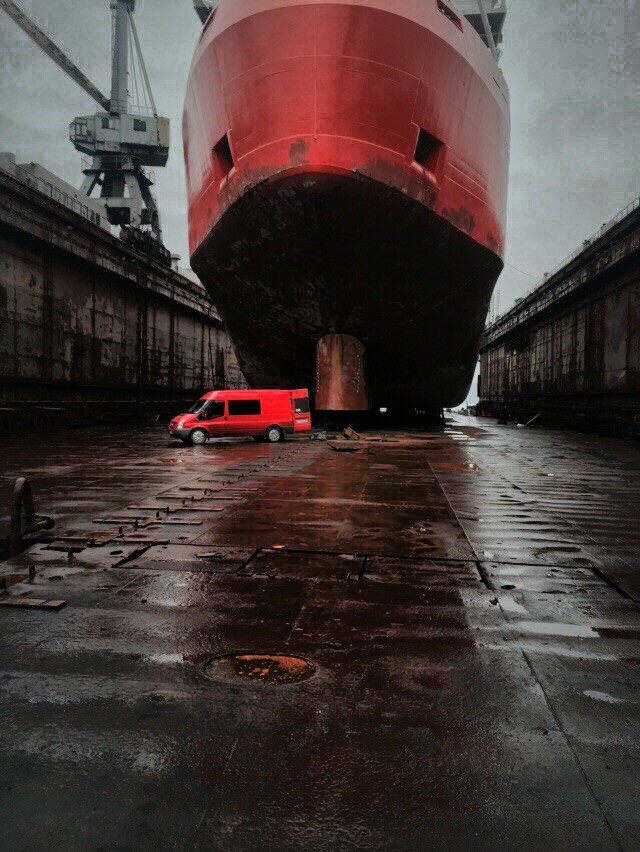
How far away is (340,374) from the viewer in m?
15.8

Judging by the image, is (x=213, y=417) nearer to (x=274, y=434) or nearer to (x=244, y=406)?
(x=244, y=406)

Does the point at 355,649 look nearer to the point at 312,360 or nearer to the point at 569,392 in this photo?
the point at 312,360

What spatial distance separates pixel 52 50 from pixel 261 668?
5723 centimetres

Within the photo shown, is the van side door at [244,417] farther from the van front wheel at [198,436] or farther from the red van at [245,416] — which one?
the van front wheel at [198,436]

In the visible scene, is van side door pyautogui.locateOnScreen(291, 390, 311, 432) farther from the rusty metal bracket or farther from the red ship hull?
the rusty metal bracket

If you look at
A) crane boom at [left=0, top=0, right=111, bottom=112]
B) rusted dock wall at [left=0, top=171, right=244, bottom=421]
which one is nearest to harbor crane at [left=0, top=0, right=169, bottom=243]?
crane boom at [left=0, top=0, right=111, bottom=112]

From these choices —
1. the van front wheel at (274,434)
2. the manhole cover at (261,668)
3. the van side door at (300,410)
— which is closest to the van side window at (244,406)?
the van front wheel at (274,434)

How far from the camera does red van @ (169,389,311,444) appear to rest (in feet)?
49.4

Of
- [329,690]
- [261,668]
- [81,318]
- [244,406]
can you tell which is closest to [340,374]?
[244,406]

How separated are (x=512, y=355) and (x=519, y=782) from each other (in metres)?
37.4

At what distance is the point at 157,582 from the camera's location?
3.55m

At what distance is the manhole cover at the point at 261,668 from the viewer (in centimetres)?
227

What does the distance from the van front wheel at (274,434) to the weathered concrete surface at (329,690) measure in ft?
35.3

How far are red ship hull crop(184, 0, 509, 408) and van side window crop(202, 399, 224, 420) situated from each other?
2.70m
